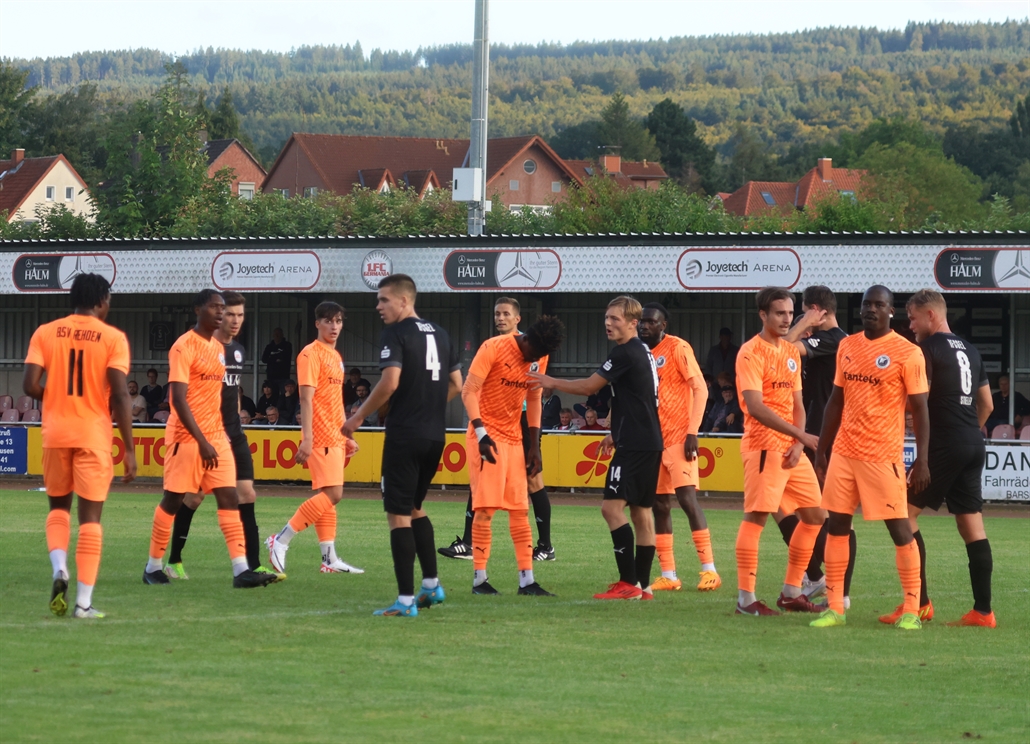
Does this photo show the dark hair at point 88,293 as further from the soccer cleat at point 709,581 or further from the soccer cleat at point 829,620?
the soccer cleat at point 709,581

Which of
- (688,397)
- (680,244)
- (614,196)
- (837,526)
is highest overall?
(614,196)

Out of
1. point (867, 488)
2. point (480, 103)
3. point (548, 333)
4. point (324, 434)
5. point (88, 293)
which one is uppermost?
point (480, 103)

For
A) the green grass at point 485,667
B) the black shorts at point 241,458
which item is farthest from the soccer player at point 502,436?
the black shorts at point 241,458

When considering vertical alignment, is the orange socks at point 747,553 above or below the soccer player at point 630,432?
below

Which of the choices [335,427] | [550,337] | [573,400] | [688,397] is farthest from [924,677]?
[573,400]

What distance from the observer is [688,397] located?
11.3 m

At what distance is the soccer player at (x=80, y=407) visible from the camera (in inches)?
335

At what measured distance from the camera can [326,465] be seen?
1145 centimetres

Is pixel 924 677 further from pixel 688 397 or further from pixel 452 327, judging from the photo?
pixel 452 327

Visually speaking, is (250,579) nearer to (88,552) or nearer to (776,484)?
(88,552)

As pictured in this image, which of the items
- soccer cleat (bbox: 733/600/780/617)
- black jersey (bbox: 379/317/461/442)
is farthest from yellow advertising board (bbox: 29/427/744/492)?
black jersey (bbox: 379/317/461/442)

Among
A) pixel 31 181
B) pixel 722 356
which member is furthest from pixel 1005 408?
pixel 31 181

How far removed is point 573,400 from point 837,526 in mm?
18231

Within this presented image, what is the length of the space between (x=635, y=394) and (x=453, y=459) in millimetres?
13132
